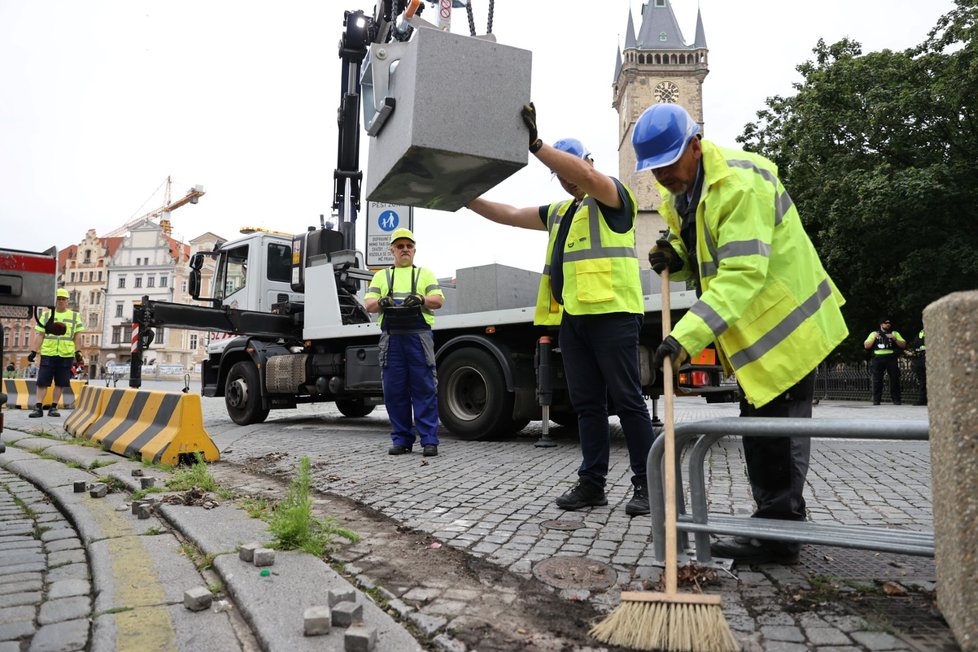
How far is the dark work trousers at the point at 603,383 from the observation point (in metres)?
3.56

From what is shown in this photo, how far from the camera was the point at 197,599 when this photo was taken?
222cm

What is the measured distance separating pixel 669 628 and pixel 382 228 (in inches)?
335

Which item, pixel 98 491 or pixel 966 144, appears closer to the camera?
pixel 98 491

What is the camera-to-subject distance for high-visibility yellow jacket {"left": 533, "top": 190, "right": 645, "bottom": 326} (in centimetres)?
357

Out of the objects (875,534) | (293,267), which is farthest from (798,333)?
(293,267)

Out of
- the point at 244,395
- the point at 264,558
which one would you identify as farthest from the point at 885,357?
the point at 264,558

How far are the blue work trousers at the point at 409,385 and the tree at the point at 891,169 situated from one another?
55.3 feet

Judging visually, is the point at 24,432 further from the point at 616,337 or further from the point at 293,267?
the point at 616,337

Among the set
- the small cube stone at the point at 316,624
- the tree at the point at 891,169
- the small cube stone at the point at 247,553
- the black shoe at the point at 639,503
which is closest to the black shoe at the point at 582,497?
the black shoe at the point at 639,503

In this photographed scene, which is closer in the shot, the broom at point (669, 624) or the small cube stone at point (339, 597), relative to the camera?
the broom at point (669, 624)

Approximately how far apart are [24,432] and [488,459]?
5.56 metres

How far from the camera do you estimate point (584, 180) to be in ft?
10.5

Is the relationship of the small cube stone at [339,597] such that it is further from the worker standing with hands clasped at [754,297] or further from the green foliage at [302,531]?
the worker standing with hands clasped at [754,297]

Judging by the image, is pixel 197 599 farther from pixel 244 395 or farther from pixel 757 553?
pixel 244 395
